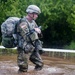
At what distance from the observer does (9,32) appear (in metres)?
7.34

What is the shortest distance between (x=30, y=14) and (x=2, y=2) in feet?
34.7

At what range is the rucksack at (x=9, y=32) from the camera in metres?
7.34

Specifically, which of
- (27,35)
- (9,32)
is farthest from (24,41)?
(9,32)

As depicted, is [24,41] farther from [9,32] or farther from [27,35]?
[9,32]

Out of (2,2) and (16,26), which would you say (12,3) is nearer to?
(2,2)

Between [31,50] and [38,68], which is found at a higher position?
[31,50]

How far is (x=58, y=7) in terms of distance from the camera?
17.1m

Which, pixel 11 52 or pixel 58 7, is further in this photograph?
pixel 58 7

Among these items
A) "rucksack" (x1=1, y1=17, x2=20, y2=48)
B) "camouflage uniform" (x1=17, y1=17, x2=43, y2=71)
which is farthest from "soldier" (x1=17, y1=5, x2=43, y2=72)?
"rucksack" (x1=1, y1=17, x2=20, y2=48)

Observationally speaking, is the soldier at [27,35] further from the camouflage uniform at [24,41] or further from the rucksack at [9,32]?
the rucksack at [9,32]

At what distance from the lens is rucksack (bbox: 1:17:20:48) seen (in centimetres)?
734

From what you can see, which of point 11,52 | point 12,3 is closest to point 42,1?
point 12,3

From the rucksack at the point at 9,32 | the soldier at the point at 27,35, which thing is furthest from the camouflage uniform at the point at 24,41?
the rucksack at the point at 9,32

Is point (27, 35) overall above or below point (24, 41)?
above
